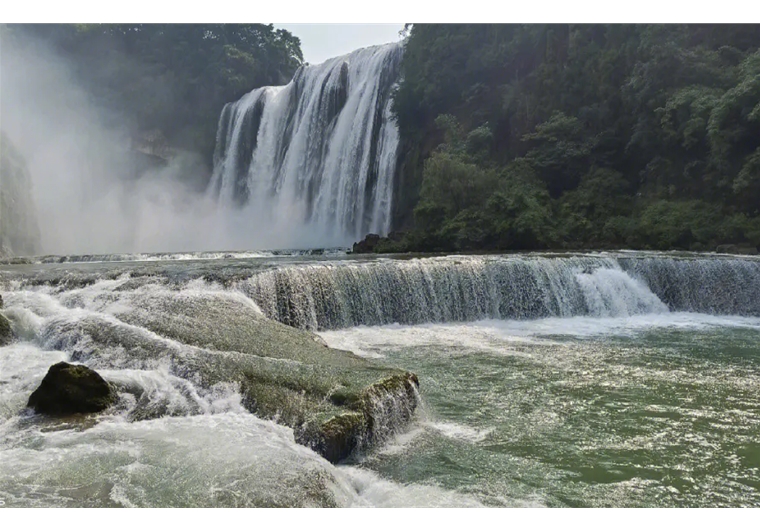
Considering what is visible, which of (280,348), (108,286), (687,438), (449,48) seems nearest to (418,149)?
(449,48)

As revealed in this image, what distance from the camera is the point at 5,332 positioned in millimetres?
8359

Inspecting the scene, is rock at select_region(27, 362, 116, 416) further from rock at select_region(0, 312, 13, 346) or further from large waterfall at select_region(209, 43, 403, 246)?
large waterfall at select_region(209, 43, 403, 246)

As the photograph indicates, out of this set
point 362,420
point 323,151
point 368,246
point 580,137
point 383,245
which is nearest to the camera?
point 362,420

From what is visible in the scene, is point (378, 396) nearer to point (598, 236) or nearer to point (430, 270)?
point (430, 270)

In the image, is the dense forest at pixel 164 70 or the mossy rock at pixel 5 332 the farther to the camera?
the dense forest at pixel 164 70

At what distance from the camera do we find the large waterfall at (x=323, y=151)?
25891 mm

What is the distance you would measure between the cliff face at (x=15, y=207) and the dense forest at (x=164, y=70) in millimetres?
13079

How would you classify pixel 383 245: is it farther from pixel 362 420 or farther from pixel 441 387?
pixel 362 420

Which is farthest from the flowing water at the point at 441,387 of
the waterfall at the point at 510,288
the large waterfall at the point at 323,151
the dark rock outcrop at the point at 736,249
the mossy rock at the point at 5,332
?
the large waterfall at the point at 323,151

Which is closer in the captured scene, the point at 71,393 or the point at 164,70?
the point at 71,393

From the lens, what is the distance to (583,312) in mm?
12797

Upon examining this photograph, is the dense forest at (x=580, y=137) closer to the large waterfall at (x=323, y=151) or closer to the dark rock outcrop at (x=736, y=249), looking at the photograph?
the dark rock outcrop at (x=736, y=249)

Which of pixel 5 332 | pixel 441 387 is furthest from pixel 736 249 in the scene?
pixel 5 332

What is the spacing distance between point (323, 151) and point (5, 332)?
2011 centimetres
